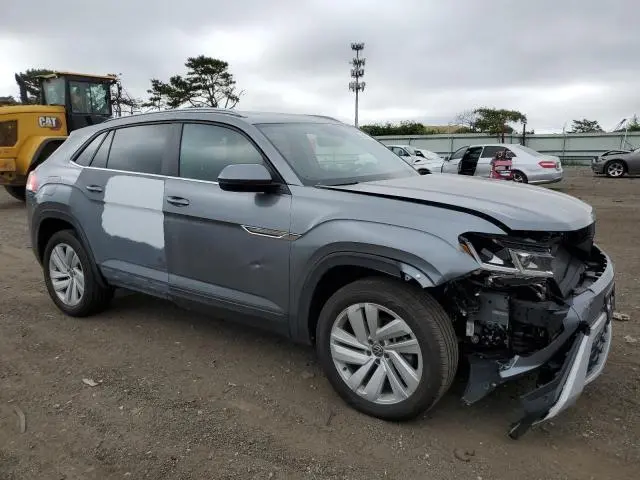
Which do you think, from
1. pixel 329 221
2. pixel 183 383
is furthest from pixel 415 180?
pixel 183 383

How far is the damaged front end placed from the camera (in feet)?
8.66

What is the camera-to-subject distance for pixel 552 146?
31.5m

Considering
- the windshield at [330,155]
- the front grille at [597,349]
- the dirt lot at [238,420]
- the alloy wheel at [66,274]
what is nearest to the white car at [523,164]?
the windshield at [330,155]

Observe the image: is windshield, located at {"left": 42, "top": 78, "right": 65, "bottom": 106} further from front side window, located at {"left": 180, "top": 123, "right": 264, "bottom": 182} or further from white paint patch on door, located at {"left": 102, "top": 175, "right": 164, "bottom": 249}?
front side window, located at {"left": 180, "top": 123, "right": 264, "bottom": 182}

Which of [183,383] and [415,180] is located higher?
[415,180]

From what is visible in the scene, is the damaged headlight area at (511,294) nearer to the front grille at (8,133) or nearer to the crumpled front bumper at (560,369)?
A: the crumpled front bumper at (560,369)

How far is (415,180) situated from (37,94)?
1324 cm

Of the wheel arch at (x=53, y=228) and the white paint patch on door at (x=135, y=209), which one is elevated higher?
the white paint patch on door at (x=135, y=209)

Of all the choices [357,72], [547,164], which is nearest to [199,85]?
[357,72]

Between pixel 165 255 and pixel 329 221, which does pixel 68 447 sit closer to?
pixel 165 255

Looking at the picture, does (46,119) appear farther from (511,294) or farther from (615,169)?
(615,169)

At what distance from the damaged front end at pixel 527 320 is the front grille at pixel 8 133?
1211 cm

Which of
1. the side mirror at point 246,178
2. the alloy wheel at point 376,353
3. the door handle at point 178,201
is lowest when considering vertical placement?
the alloy wheel at point 376,353

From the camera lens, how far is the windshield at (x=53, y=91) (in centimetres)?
1274
